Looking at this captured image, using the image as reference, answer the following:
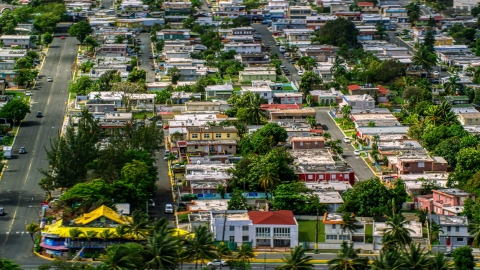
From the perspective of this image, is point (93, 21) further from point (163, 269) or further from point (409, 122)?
point (163, 269)

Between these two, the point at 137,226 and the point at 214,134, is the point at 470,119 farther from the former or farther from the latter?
the point at 137,226

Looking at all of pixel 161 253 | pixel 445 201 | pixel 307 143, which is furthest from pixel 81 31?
pixel 161 253

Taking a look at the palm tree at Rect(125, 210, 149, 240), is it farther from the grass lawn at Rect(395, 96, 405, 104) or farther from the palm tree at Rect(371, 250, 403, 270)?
the grass lawn at Rect(395, 96, 405, 104)

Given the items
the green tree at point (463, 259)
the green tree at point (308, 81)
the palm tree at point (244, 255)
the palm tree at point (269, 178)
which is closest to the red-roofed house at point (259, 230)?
the palm tree at point (244, 255)

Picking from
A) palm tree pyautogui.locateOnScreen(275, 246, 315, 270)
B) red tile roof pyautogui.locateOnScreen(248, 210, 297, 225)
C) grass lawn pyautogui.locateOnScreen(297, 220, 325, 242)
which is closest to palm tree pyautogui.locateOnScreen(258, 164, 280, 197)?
grass lawn pyautogui.locateOnScreen(297, 220, 325, 242)

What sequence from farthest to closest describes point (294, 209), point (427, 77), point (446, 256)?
1. point (427, 77)
2. point (294, 209)
3. point (446, 256)

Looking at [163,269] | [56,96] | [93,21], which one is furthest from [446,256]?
[93,21]

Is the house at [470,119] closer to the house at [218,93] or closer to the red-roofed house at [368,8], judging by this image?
the house at [218,93]
